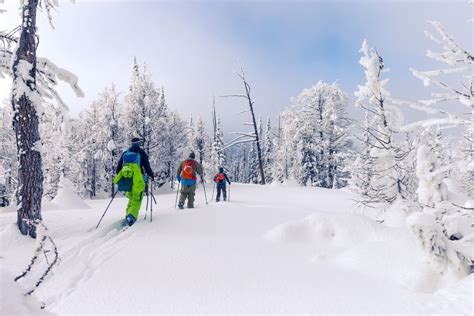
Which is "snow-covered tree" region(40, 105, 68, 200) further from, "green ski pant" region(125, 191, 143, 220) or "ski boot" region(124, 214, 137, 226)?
"ski boot" region(124, 214, 137, 226)

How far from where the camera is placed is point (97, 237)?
19.5ft

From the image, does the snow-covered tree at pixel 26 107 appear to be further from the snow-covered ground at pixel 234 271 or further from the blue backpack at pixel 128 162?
the blue backpack at pixel 128 162

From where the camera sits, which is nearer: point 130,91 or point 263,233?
point 263,233

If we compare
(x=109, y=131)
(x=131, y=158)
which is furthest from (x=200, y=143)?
(x=131, y=158)

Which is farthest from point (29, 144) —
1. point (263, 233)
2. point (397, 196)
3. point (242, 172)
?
point (242, 172)

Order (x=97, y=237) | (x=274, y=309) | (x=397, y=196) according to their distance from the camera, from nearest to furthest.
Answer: (x=274, y=309), (x=97, y=237), (x=397, y=196)

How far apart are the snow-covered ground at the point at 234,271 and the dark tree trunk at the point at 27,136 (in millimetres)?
470

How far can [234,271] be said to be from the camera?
160 inches

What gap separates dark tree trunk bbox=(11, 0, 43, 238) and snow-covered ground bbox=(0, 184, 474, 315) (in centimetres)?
47

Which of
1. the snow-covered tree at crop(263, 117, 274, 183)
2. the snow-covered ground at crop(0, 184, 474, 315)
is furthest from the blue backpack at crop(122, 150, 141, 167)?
the snow-covered tree at crop(263, 117, 274, 183)

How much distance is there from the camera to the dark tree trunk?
5.98 m

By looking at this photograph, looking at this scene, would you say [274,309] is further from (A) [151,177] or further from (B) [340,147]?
(B) [340,147]

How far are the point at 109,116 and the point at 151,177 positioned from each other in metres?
23.7

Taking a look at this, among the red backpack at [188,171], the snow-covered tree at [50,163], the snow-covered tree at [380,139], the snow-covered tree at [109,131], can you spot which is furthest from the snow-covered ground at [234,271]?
the snow-covered tree at [109,131]
